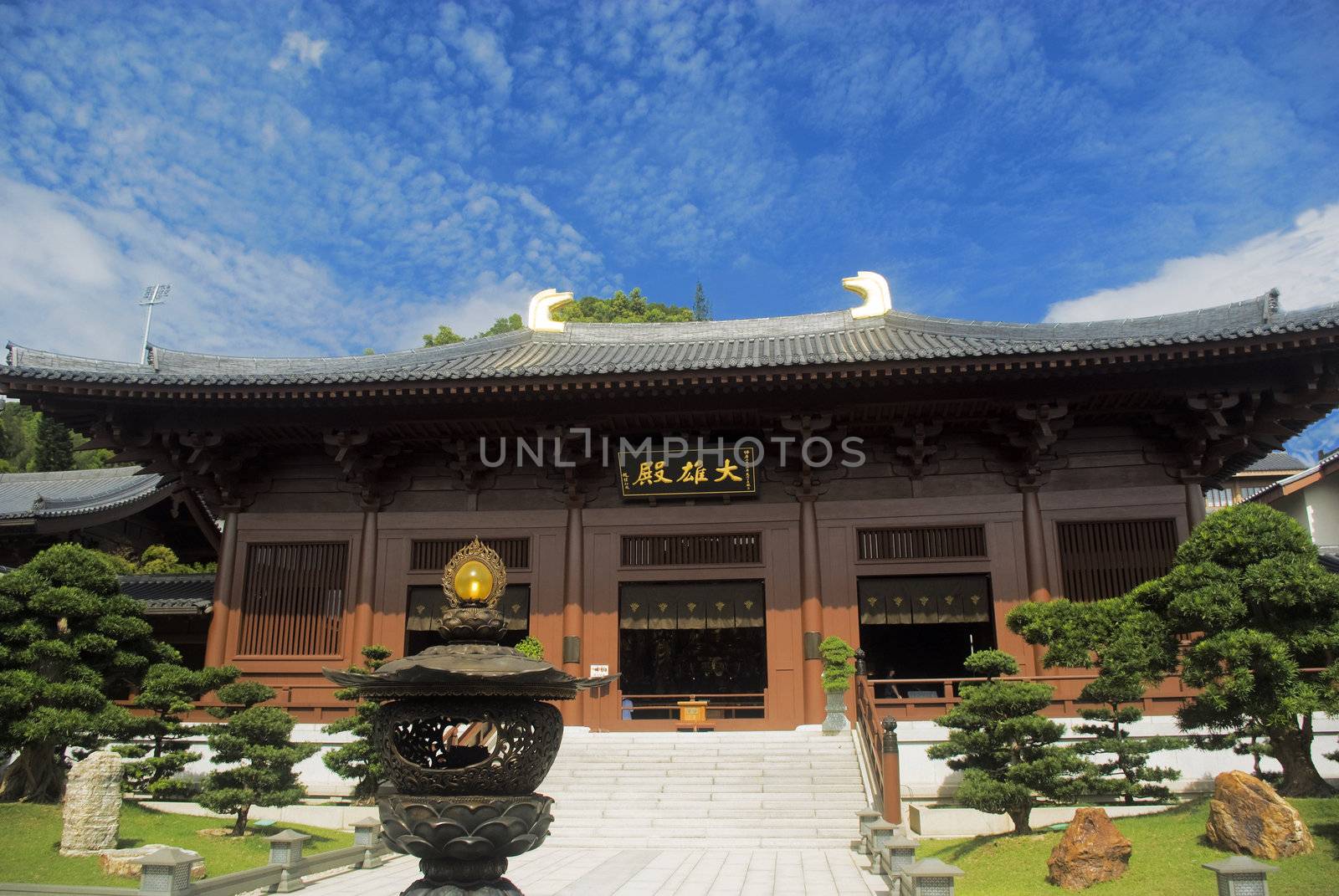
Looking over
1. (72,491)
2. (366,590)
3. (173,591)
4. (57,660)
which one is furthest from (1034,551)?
(72,491)

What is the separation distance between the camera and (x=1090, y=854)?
8.86m

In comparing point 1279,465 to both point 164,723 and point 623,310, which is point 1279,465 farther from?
point 164,723

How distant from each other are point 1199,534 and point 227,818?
→ 13132 millimetres

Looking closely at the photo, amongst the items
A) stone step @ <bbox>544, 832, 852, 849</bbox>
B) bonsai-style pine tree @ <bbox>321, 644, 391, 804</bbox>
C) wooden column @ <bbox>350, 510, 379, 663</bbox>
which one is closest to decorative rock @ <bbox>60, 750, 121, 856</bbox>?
bonsai-style pine tree @ <bbox>321, 644, 391, 804</bbox>

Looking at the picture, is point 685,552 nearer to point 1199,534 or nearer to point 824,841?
point 824,841

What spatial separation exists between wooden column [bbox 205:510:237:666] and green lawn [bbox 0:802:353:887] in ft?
12.9

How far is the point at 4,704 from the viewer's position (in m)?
11.9

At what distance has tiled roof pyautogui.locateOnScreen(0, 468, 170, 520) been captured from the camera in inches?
835

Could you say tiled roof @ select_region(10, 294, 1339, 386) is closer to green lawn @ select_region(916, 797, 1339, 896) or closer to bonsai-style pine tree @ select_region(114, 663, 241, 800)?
bonsai-style pine tree @ select_region(114, 663, 241, 800)

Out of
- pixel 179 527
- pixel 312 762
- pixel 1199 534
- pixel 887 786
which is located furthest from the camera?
pixel 179 527

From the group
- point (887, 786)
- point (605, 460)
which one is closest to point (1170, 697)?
point (887, 786)

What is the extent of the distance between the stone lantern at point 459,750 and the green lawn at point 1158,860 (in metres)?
5.35

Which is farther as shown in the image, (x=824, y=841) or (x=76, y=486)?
(x=76, y=486)

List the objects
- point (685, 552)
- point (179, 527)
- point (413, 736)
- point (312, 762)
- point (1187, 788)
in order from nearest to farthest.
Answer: point (413, 736) → point (1187, 788) → point (312, 762) → point (685, 552) → point (179, 527)
